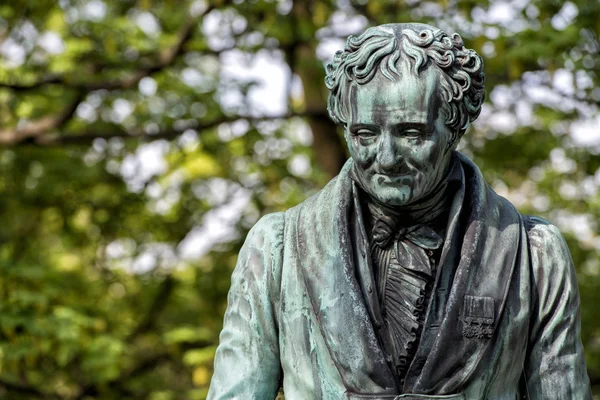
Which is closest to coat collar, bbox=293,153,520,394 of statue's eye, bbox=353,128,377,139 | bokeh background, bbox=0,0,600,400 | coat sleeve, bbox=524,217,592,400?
coat sleeve, bbox=524,217,592,400

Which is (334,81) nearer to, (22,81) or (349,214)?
(349,214)

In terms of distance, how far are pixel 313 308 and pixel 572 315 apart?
0.74 meters

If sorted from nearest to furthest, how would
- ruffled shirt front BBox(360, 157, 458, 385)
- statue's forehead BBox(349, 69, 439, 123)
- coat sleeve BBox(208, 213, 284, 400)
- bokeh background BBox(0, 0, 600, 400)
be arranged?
statue's forehead BBox(349, 69, 439, 123) < ruffled shirt front BBox(360, 157, 458, 385) < coat sleeve BBox(208, 213, 284, 400) < bokeh background BBox(0, 0, 600, 400)

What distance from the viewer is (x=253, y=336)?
3.71 m

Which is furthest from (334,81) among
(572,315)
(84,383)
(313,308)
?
(84,383)

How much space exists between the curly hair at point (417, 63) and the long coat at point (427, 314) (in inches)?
10.0

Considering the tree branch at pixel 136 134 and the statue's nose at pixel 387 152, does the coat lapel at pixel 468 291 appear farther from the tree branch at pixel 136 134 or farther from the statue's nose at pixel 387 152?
the tree branch at pixel 136 134

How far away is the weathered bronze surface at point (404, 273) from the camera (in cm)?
347

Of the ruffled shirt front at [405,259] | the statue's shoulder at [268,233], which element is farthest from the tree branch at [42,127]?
the ruffled shirt front at [405,259]

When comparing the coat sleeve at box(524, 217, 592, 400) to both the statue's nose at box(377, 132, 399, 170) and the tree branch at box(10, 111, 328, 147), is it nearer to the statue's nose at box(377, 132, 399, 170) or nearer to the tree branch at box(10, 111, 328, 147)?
the statue's nose at box(377, 132, 399, 170)

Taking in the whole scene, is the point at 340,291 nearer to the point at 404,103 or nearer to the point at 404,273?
the point at 404,273

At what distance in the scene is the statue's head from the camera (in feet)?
11.3

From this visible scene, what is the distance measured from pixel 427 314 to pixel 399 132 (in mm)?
528

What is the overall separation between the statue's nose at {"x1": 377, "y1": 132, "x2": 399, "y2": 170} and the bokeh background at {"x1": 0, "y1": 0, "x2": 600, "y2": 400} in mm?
5484
